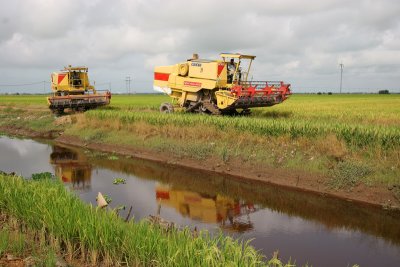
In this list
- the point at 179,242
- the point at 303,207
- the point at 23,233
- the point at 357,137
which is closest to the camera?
the point at 179,242

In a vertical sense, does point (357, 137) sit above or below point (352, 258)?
above

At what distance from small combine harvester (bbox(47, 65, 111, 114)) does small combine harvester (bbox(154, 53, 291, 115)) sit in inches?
280

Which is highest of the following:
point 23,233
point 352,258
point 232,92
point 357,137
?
point 232,92

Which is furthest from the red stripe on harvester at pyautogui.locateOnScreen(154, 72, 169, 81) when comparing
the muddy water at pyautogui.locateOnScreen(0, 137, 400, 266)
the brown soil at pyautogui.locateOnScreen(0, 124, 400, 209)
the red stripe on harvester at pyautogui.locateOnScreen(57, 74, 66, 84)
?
the red stripe on harvester at pyautogui.locateOnScreen(57, 74, 66, 84)

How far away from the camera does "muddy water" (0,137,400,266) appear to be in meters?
8.23

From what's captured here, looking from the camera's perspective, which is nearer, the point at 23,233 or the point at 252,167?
the point at 23,233

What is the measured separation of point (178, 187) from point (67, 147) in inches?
427

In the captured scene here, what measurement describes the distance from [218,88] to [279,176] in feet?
28.1

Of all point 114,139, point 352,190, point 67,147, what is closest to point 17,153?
point 67,147

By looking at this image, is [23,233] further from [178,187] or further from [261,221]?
[178,187]

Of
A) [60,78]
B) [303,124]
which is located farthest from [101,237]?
[60,78]

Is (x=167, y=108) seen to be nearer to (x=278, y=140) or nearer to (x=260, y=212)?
(x=278, y=140)

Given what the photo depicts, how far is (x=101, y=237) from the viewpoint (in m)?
5.90

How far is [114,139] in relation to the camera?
67.2ft
